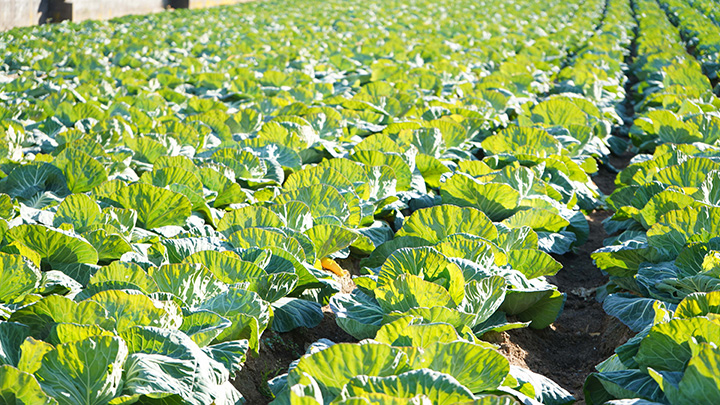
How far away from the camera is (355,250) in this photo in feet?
11.2

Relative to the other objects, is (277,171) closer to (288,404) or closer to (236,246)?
(236,246)

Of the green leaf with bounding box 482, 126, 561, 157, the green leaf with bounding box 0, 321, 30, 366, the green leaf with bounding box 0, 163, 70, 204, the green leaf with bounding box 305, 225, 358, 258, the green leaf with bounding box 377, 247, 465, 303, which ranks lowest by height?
the green leaf with bounding box 482, 126, 561, 157

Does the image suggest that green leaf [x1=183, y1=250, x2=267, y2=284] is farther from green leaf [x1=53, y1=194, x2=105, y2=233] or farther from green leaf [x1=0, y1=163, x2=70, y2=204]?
green leaf [x1=0, y1=163, x2=70, y2=204]

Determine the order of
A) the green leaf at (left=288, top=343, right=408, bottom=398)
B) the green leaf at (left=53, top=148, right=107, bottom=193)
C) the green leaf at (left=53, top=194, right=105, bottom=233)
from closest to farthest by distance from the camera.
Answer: the green leaf at (left=288, top=343, right=408, bottom=398) → the green leaf at (left=53, top=194, right=105, bottom=233) → the green leaf at (left=53, top=148, right=107, bottom=193)

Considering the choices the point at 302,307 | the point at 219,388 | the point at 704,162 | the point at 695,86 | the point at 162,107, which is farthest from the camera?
the point at 695,86

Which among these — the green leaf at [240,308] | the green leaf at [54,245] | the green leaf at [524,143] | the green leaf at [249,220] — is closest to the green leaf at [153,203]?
the green leaf at [249,220]

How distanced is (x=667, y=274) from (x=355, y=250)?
5.10 feet

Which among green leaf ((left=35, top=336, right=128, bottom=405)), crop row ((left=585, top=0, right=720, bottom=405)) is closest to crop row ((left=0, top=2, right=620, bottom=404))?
green leaf ((left=35, top=336, right=128, bottom=405))

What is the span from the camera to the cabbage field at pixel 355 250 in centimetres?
183

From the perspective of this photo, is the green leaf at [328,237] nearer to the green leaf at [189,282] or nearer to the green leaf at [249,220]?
the green leaf at [249,220]

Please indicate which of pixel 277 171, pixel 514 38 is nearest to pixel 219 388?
pixel 277 171

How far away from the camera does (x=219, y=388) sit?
194 cm

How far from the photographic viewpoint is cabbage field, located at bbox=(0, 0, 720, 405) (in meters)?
1.83

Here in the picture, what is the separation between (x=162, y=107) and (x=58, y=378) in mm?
4423
